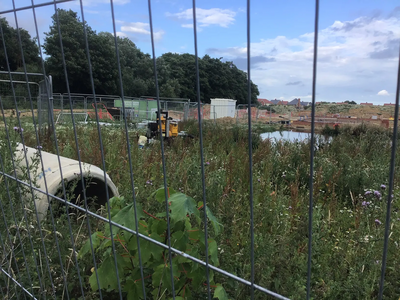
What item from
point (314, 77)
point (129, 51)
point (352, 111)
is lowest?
point (352, 111)

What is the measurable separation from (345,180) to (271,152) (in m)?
1.80

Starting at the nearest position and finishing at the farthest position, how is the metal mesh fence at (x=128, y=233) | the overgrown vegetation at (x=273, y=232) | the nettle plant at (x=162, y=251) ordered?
1. the metal mesh fence at (x=128, y=233)
2. the nettle plant at (x=162, y=251)
3. the overgrown vegetation at (x=273, y=232)

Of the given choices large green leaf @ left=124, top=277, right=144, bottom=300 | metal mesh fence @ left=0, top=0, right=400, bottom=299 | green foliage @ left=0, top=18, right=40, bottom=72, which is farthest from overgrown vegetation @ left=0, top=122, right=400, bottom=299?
green foliage @ left=0, top=18, right=40, bottom=72

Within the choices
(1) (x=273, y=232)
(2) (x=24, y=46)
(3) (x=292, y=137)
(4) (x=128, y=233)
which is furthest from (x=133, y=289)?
(3) (x=292, y=137)

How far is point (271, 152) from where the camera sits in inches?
242

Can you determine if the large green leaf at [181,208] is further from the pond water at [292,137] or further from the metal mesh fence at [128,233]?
the pond water at [292,137]

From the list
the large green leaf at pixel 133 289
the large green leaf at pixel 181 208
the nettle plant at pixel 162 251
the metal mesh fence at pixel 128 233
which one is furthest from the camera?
the large green leaf at pixel 133 289

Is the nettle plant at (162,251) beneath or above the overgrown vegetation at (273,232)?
above

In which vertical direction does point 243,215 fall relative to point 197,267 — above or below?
below

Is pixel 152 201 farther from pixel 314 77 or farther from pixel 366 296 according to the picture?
pixel 314 77

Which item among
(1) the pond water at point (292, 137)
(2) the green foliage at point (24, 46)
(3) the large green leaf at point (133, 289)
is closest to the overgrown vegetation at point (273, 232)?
(3) the large green leaf at point (133, 289)

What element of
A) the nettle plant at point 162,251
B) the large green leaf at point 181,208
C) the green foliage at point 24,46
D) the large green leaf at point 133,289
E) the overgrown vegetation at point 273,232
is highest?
the green foliage at point 24,46

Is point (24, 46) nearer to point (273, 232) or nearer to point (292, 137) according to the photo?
point (273, 232)

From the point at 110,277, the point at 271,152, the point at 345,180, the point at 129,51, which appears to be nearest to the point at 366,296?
the point at 110,277
